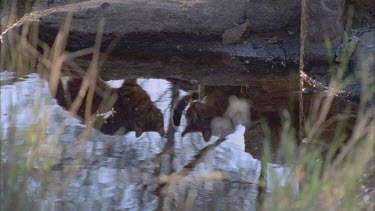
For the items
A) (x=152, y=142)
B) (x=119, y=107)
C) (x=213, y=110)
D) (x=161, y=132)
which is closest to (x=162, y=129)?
(x=161, y=132)

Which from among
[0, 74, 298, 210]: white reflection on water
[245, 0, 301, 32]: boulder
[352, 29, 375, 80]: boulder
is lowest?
[0, 74, 298, 210]: white reflection on water

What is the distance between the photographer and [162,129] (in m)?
5.13

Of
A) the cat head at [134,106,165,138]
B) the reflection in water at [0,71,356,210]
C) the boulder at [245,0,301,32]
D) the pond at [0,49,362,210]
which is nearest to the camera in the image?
the pond at [0,49,362,210]

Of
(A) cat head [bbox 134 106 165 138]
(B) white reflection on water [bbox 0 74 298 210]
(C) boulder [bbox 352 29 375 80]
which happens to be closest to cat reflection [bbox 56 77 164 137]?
(A) cat head [bbox 134 106 165 138]

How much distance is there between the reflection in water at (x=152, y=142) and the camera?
338cm

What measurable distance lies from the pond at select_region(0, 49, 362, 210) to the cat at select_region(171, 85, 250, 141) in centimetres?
1

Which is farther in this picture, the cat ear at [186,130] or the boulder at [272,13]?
the boulder at [272,13]

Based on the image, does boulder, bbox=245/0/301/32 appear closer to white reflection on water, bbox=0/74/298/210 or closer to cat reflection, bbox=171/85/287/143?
cat reflection, bbox=171/85/287/143

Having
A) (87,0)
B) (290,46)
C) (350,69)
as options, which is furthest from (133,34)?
(350,69)

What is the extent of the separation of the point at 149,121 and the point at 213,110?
0.74m

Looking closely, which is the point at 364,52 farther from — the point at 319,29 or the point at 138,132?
the point at 138,132

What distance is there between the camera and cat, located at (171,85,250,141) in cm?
524

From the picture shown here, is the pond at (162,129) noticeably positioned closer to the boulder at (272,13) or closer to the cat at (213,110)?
the cat at (213,110)


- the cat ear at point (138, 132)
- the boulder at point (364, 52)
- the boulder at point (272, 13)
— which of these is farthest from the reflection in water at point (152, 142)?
the boulder at point (272, 13)
